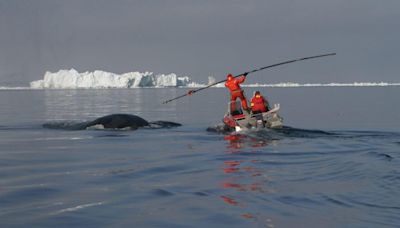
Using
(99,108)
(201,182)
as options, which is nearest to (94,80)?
(99,108)

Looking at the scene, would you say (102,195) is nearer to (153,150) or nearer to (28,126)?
(153,150)

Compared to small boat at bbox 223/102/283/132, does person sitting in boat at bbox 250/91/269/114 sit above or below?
above

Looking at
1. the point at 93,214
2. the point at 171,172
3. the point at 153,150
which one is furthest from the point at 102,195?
the point at 153,150

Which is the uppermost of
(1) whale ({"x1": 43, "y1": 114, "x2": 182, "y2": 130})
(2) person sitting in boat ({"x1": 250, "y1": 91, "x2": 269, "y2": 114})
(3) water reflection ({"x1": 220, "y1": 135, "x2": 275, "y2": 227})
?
(2) person sitting in boat ({"x1": 250, "y1": 91, "x2": 269, "y2": 114})

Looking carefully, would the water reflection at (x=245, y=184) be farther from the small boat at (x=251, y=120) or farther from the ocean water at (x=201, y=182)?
the small boat at (x=251, y=120)

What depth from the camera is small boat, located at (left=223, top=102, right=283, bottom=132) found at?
23.7 metres

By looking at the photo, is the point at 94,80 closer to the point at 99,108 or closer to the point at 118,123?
the point at 99,108

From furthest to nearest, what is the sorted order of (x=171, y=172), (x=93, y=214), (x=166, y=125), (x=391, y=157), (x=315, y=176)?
(x=166, y=125) < (x=391, y=157) < (x=171, y=172) < (x=315, y=176) < (x=93, y=214)

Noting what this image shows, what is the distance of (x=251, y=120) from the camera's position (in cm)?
2373

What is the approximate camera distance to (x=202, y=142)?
67.6ft

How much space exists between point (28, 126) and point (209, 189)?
19781 mm

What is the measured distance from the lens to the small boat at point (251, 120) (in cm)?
2370

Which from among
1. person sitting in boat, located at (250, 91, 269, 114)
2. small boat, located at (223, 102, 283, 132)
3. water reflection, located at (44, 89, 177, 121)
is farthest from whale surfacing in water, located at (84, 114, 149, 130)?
water reflection, located at (44, 89, 177, 121)

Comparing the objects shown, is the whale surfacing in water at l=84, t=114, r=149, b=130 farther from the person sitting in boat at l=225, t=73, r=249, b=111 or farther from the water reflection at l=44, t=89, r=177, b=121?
the water reflection at l=44, t=89, r=177, b=121
